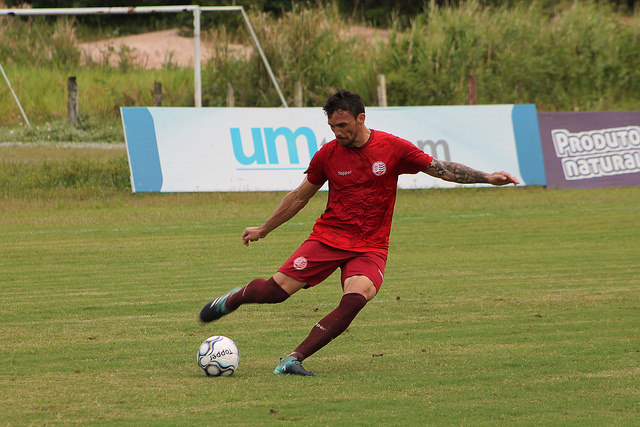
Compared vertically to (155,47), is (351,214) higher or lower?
higher

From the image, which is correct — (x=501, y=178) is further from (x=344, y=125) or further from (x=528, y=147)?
(x=528, y=147)

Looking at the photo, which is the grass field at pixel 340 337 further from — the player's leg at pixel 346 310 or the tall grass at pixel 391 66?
the tall grass at pixel 391 66

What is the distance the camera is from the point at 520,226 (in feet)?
57.0

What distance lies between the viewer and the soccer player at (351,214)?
698 cm

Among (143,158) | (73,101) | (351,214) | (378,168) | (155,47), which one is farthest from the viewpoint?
(155,47)

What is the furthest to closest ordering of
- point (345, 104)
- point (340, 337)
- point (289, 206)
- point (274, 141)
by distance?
1. point (274, 141)
2. point (340, 337)
3. point (289, 206)
4. point (345, 104)

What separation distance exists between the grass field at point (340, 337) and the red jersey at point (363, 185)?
3.16 ft

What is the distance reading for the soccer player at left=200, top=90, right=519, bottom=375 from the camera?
6.98m

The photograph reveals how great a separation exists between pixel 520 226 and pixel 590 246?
269 cm

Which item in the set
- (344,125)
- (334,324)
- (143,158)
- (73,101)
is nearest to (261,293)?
(334,324)

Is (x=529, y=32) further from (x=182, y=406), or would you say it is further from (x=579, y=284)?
(x=182, y=406)

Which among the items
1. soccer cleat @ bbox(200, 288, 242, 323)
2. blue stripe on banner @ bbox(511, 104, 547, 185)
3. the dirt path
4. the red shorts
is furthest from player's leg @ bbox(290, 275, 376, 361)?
the dirt path

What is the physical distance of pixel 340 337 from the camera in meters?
8.51

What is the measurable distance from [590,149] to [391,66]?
11.1 metres
